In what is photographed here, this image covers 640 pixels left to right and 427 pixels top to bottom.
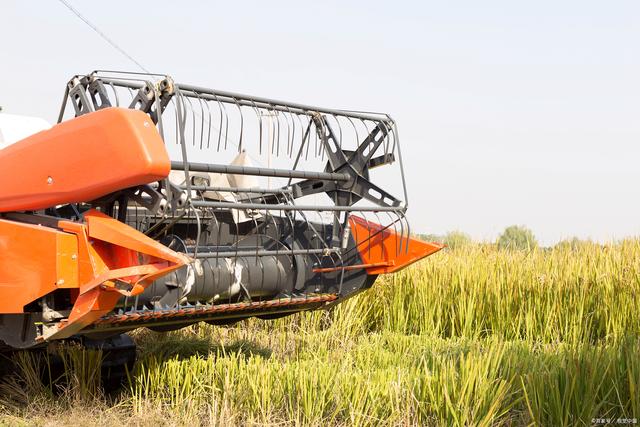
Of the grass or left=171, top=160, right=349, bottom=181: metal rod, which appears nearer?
the grass


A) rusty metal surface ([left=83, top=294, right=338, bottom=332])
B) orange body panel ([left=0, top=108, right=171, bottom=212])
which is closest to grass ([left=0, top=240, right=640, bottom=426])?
rusty metal surface ([left=83, top=294, right=338, bottom=332])

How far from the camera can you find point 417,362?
236 inches

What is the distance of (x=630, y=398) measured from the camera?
455cm

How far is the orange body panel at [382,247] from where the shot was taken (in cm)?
591

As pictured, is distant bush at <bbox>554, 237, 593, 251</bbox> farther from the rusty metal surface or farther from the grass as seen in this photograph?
the rusty metal surface

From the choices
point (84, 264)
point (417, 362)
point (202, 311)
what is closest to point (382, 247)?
point (417, 362)

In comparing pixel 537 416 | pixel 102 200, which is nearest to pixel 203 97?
pixel 102 200

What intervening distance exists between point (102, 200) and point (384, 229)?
223 centimetres

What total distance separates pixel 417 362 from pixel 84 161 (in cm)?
286

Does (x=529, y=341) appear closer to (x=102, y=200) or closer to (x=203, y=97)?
(x=203, y=97)

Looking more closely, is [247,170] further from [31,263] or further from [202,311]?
[31,263]

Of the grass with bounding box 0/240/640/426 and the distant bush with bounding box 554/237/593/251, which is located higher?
the distant bush with bounding box 554/237/593/251

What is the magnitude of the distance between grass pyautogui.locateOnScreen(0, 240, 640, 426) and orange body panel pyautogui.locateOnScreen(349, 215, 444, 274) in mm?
667

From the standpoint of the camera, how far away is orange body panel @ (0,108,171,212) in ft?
13.3
